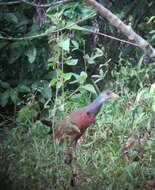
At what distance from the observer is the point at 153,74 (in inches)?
190

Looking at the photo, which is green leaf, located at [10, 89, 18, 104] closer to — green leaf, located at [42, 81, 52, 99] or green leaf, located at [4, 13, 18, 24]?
green leaf, located at [42, 81, 52, 99]

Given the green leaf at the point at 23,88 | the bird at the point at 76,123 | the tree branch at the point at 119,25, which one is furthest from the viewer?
the green leaf at the point at 23,88

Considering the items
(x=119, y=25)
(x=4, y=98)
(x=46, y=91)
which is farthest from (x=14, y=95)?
(x=119, y=25)

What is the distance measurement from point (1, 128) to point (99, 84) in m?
1.14

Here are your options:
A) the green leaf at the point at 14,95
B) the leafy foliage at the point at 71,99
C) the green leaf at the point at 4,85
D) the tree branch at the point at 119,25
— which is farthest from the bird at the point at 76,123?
the green leaf at the point at 4,85

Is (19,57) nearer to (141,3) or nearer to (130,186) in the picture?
(141,3)

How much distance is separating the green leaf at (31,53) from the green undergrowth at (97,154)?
0.64 meters

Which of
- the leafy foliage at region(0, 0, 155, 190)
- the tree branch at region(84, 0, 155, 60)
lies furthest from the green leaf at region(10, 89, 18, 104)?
the tree branch at region(84, 0, 155, 60)

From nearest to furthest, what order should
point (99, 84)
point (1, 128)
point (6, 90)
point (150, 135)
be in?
point (150, 135) < point (1, 128) < point (6, 90) < point (99, 84)

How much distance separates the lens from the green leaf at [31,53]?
4.66 m

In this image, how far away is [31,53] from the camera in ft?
15.4

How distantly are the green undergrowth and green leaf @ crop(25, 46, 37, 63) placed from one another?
635 mm

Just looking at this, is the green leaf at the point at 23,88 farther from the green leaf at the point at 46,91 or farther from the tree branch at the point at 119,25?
the tree branch at the point at 119,25

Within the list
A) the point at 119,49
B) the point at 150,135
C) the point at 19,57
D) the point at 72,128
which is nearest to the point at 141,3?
the point at 119,49
